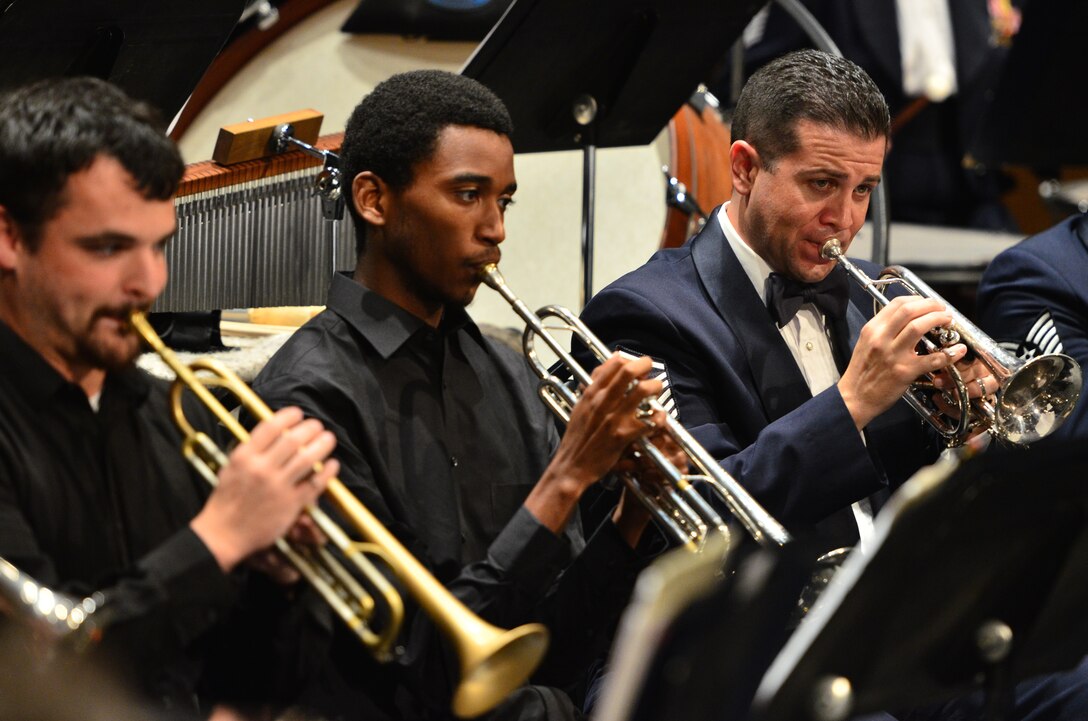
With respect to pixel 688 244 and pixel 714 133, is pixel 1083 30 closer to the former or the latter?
pixel 714 133

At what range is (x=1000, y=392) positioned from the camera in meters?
3.03

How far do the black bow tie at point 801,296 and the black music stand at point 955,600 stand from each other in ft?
3.53

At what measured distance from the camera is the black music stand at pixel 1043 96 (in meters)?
4.47

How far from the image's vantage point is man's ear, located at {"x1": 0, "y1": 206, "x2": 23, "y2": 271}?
2.02 meters

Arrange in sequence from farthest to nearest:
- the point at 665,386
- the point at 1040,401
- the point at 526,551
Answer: the point at 1040,401, the point at 665,386, the point at 526,551

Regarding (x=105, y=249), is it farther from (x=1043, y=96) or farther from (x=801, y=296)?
(x=1043, y=96)

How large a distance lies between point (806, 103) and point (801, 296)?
1.34ft

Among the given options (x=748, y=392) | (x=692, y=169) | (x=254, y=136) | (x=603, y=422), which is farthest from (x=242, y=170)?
(x=692, y=169)

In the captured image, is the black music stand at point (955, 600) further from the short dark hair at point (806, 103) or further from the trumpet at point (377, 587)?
the short dark hair at point (806, 103)

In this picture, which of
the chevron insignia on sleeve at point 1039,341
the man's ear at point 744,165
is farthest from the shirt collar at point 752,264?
the chevron insignia on sleeve at point 1039,341

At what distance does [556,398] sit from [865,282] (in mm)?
867

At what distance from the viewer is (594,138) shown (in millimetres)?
3846

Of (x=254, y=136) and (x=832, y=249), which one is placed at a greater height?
(x=254, y=136)

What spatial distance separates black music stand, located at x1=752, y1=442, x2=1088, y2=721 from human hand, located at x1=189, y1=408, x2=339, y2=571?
0.67 meters
